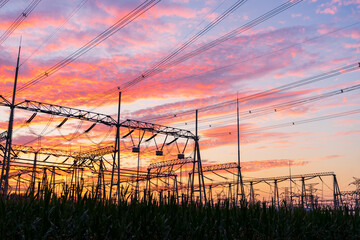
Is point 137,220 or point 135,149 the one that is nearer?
point 137,220

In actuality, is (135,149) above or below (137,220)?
above

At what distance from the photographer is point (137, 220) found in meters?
8.73

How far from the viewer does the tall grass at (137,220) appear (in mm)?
7605

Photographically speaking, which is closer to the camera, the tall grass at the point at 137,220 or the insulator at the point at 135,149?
the tall grass at the point at 137,220

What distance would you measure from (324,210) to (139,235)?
896cm

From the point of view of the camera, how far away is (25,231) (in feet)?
24.0

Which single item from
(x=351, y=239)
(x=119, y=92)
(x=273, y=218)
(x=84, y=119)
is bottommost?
(x=351, y=239)

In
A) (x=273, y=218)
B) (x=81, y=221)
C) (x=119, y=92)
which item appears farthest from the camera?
(x=119, y=92)

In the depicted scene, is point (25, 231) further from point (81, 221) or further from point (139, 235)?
point (139, 235)

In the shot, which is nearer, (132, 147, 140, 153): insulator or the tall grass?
the tall grass

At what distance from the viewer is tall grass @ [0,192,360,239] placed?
7605 mm

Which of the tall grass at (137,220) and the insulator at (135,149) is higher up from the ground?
the insulator at (135,149)

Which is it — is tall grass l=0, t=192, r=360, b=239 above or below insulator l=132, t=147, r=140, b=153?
below

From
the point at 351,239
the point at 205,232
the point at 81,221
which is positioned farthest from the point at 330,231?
the point at 81,221
